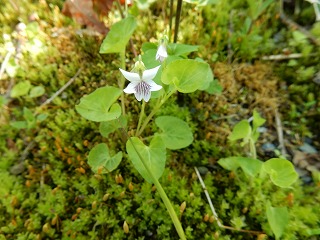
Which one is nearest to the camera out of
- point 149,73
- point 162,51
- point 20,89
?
point 149,73

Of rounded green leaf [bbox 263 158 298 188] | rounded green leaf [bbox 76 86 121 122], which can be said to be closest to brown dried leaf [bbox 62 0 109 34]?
rounded green leaf [bbox 76 86 121 122]

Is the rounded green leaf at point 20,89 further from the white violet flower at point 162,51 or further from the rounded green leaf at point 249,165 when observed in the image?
the rounded green leaf at point 249,165

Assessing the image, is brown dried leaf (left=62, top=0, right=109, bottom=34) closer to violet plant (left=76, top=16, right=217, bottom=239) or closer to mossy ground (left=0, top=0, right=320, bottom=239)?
mossy ground (left=0, top=0, right=320, bottom=239)

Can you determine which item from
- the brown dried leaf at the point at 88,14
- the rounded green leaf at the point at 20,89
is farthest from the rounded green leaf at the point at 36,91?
the brown dried leaf at the point at 88,14

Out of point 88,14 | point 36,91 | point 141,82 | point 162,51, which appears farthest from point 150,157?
point 88,14

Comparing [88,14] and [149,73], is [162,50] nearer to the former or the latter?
[149,73]

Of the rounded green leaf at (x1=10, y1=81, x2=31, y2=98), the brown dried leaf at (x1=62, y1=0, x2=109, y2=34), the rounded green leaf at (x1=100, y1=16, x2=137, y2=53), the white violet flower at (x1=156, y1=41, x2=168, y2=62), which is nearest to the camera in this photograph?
the white violet flower at (x1=156, y1=41, x2=168, y2=62)

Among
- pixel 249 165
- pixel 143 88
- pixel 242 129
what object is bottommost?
pixel 249 165
